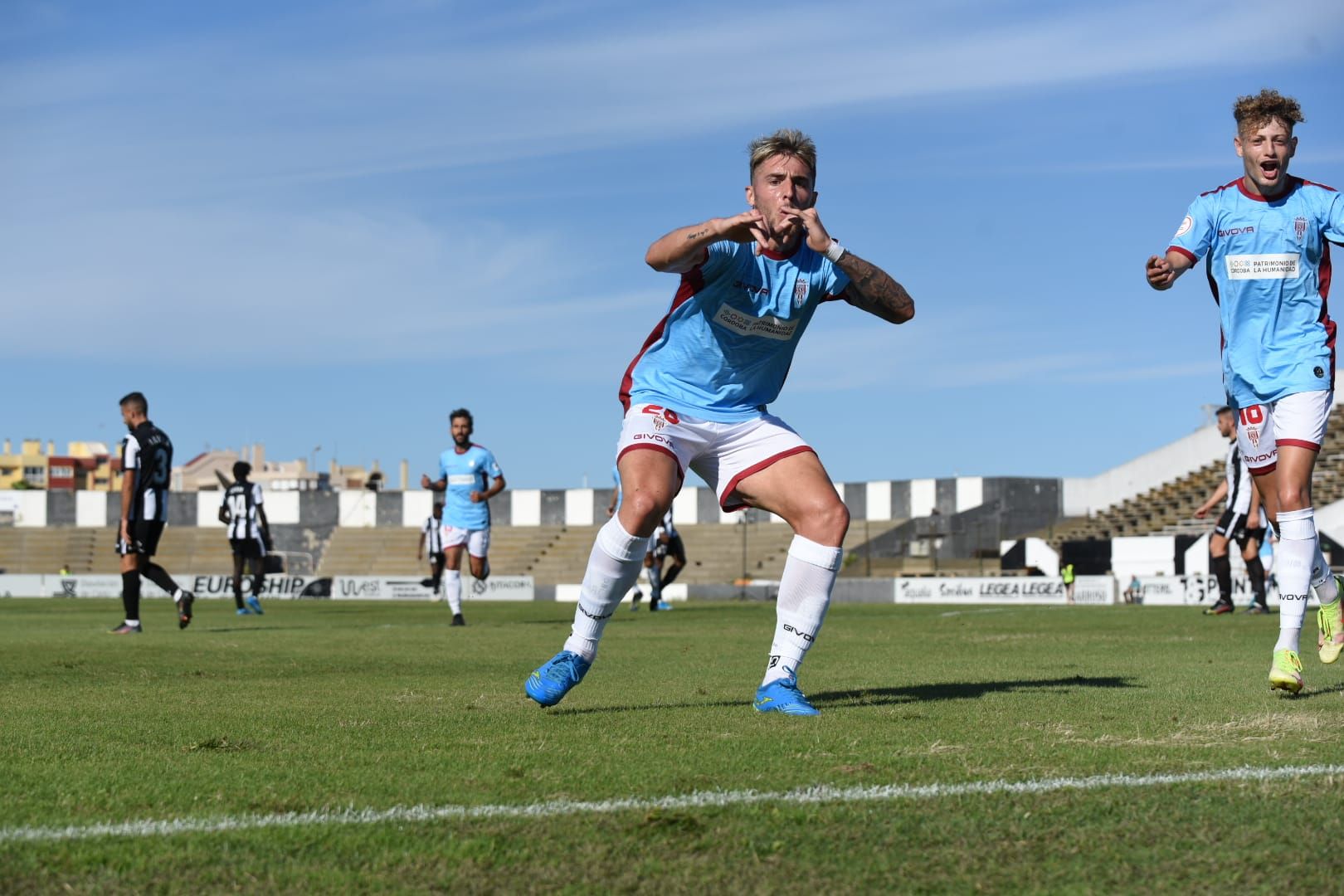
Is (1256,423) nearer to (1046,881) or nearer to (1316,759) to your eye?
(1316,759)

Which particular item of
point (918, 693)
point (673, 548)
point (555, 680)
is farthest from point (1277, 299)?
point (673, 548)

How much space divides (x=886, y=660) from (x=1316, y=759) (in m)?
5.08

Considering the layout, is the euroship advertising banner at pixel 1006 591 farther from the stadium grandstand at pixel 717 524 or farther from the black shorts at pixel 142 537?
the black shorts at pixel 142 537

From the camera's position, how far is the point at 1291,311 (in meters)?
6.70

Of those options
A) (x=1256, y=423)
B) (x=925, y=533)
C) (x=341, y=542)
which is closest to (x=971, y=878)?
(x=1256, y=423)

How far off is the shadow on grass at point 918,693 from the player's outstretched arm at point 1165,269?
6.11 ft

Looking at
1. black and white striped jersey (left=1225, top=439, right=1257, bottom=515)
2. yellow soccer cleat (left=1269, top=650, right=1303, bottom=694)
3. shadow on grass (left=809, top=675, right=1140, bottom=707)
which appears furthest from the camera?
black and white striped jersey (left=1225, top=439, right=1257, bottom=515)

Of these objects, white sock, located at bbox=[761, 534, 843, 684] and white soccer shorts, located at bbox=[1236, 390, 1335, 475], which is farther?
white soccer shorts, located at bbox=[1236, 390, 1335, 475]

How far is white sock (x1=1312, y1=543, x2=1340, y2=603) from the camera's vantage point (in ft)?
22.6

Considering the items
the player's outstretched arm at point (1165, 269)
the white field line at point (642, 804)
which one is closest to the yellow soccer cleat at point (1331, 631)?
the player's outstretched arm at point (1165, 269)

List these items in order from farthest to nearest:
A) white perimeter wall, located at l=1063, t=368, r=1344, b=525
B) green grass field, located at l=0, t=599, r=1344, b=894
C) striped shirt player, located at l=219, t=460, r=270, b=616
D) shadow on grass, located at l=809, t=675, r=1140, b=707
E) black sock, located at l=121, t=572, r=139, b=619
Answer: white perimeter wall, located at l=1063, t=368, r=1344, b=525 → striped shirt player, located at l=219, t=460, r=270, b=616 → black sock, located at l=121, t=572, r=139, b=619 → shadow on grass, located at l=809, t=675, r=1140, b=707 → green grass field, located at l=0, t=599, r=1344, b=894

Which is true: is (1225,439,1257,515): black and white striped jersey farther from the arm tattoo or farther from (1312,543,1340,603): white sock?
the arm tattoo

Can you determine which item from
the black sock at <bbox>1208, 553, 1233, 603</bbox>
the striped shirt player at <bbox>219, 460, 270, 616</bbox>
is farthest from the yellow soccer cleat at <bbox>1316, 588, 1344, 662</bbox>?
the striped shirt player at <bbox>219, 460, 270, 616</bbox>

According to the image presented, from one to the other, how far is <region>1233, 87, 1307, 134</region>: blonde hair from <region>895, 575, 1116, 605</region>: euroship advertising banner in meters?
24.1
